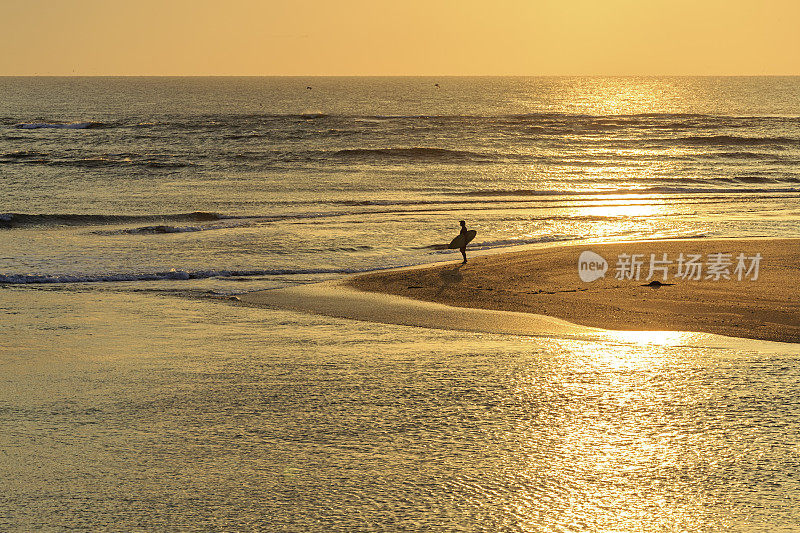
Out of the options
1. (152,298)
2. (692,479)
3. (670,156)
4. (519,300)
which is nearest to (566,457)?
(692,479)

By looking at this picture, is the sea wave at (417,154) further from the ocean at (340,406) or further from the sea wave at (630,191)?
the ocean at (340,406)

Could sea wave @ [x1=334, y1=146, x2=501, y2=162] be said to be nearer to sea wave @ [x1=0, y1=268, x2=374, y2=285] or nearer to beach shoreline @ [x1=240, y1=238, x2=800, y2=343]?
beach shoreline @ [x1=240, y1=238, x2=800, y2=343]

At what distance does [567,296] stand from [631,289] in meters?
1.23

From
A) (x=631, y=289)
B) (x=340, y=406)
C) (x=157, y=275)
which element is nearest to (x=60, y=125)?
(x=157, y=275)

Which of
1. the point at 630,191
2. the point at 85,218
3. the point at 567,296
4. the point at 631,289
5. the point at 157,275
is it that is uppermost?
the point at 630,191

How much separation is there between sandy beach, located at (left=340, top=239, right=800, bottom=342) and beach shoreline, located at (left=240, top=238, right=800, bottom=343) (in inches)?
0.7

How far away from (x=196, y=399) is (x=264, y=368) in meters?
1.31

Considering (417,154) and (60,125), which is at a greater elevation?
(60,125)

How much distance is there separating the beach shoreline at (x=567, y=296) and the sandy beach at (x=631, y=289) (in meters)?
0.02

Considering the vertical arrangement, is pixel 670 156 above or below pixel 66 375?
above

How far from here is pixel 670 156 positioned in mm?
51719

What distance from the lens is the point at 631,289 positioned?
1484 centimetres

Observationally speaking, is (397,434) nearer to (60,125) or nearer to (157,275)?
(157,275)

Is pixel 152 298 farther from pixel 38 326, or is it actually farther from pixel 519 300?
pixel 519 300
